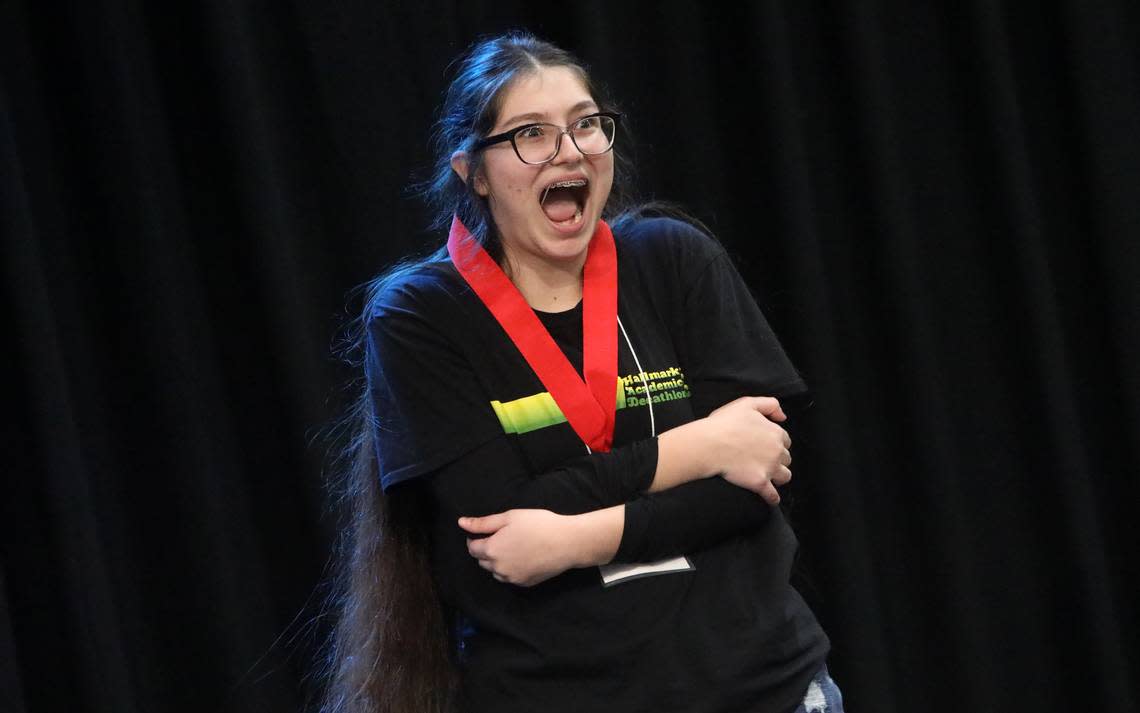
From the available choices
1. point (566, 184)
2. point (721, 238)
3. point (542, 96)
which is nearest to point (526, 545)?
point (566, 184)

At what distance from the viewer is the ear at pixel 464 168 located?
1.95 metres

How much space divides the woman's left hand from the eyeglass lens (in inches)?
21.3

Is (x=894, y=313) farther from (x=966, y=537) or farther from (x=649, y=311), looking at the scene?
(x=649, y=311)

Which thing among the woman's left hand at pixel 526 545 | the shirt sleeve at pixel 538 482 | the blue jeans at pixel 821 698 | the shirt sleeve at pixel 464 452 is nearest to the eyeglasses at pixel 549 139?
the shirt sleeve at pixel 464 452

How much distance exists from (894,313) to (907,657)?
84 centimetres

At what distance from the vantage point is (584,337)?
1.85 metres

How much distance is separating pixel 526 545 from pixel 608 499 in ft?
0.47

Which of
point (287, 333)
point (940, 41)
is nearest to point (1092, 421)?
point (940, 41)

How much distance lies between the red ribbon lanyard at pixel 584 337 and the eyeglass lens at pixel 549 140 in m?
0.17

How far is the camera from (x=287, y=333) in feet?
8.48

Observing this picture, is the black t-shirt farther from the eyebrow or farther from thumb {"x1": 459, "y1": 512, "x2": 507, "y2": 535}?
the eyebrow

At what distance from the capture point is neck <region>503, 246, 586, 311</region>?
1.92m

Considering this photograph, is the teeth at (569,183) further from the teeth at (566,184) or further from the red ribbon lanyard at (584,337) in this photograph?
the red ribbon lanyard at (584,337)

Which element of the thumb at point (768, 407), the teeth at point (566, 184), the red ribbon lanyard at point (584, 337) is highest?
the teeth at point (566, 184)
